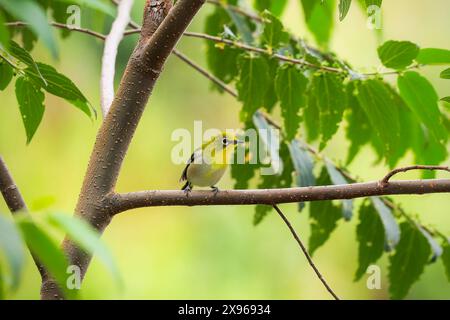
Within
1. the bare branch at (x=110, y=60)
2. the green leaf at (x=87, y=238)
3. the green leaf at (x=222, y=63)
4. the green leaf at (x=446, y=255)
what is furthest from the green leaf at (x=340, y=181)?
the green leaf at (x=87, y=238)

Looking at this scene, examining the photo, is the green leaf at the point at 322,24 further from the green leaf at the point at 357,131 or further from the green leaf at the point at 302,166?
the green leaf at the point at 302,166

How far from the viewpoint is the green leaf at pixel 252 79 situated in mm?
1585

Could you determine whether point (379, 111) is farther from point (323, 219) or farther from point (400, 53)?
point (323, 219)

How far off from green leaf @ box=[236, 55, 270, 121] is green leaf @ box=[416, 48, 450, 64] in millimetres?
361

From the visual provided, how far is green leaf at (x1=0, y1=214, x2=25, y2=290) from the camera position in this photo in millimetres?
513

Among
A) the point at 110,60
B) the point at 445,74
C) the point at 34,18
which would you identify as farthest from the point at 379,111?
the point at 34,18

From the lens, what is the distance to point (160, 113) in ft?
15.5

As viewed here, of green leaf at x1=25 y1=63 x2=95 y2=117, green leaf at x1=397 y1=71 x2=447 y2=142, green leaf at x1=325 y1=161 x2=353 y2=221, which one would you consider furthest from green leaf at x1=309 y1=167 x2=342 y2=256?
green leaf at x1=25 y1=63 x2=95 y2=117

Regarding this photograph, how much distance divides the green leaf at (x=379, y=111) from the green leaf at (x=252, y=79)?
23 centimetres

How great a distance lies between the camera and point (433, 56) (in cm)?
138

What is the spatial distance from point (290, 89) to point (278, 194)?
516mm

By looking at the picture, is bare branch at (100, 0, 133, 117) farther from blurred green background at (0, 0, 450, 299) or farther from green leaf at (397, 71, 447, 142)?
blurred green background at (0, 0, 450, 299)

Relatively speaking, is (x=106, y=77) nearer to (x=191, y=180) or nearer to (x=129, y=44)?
(x=191, y=180)

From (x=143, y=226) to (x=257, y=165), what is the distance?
9.43ft
